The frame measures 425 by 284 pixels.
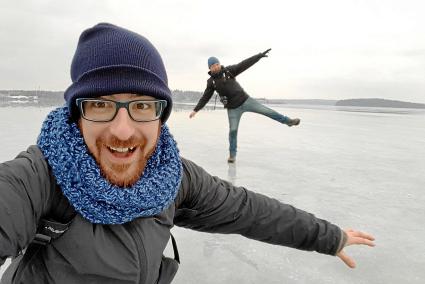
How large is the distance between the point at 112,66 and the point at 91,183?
0.39 metres

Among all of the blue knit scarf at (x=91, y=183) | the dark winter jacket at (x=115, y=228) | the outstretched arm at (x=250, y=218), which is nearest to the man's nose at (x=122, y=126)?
the blue knit scarf at (x=91, y=183)

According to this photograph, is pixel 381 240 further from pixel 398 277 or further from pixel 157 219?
pixel 157 219

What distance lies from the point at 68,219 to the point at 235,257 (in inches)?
55.0

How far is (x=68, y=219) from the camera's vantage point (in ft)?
→ 3.41

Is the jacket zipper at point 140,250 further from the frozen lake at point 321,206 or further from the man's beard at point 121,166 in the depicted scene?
the frozen lake at point 321,206

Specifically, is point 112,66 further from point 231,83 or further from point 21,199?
point 231,83

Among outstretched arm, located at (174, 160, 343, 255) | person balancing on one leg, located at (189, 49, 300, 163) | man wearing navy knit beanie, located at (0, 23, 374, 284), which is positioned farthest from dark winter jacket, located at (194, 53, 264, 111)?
man wearing navy knit beanie, located at (0, 23, 374, 284)

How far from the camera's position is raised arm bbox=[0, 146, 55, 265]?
2.89 ft

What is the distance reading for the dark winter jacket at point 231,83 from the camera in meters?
5.60

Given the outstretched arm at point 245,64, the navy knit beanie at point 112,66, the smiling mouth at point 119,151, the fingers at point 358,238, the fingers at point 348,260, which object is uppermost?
the outstretched arm at point 245,64

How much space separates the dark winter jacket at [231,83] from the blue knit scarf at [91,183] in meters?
4.48

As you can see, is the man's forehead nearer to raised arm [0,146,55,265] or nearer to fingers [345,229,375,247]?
raised arm [0,146,55,265]

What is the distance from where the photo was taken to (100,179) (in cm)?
108

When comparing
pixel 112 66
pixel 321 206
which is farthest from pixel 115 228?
pixel 321 206
